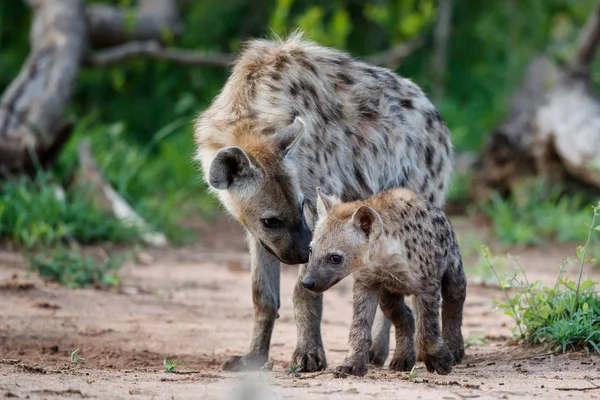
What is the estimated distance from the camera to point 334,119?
13.6 feet

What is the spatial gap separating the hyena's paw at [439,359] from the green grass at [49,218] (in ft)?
10.2

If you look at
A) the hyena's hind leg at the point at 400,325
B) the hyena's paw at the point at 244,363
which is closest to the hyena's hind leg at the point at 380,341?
the hyena's hind leg at the point at 400,325

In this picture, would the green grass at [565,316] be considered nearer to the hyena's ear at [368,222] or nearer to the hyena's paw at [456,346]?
the hyena's paw at [456,346]

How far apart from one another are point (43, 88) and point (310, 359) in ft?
14.1

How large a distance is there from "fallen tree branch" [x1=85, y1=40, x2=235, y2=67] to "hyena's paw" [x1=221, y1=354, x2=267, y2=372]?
4.73 m

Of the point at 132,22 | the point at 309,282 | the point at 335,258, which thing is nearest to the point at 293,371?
the point at 309,282

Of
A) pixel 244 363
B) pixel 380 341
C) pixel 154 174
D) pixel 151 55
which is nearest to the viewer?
pixel 244 363

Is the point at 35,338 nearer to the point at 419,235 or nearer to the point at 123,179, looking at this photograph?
the point at 419,235

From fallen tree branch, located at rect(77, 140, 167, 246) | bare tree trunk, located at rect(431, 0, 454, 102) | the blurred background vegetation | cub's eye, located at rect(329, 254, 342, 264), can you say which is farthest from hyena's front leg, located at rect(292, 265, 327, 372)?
bare tree trunk, located at rect(431, 0, 454, 102)

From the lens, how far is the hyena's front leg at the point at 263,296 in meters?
4.04

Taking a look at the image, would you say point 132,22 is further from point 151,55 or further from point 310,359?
point 310,359

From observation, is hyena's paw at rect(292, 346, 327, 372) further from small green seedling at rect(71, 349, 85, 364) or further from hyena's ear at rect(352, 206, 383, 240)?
small green seedling at rect(71, 349, 85, 364)

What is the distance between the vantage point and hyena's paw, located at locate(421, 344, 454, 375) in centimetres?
359

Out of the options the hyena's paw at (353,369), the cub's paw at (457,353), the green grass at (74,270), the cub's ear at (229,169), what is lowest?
the hyena's paw at (353,369)
